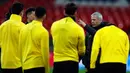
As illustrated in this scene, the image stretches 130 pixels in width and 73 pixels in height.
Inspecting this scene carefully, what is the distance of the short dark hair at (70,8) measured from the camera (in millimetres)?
10867

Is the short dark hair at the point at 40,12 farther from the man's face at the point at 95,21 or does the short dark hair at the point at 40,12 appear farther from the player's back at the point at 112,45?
the man's face at the point at 95,21

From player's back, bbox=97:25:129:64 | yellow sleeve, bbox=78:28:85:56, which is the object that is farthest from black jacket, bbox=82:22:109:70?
yellow sleeve, bbox=78:28:85:56

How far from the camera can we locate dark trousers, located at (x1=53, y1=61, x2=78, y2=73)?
427 inches

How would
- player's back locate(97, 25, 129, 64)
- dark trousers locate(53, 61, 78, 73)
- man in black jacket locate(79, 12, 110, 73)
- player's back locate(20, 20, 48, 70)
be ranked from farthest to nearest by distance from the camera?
man in black jacket locate(79, 12, 110, 73)
dark trousers locate(53, 61, 78, 73)
player's back locate(97, 25, 129, 64)
player's back locate(20, 20, 48, 70)

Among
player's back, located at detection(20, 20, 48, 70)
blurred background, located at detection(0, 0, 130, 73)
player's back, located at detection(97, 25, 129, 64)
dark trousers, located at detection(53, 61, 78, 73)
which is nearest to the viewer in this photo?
player's back, located at detection(20, 20, 48, 70)

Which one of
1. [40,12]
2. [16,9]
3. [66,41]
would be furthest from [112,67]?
[16,9]

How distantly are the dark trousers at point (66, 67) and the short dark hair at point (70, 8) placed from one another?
902 mm

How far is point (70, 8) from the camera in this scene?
10.9 m

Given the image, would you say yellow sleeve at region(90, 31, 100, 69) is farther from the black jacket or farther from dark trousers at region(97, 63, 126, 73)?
the black jacket

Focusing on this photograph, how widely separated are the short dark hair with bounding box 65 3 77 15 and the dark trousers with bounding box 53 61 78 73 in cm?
90

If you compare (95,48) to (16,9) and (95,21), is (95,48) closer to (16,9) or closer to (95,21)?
(95,21)

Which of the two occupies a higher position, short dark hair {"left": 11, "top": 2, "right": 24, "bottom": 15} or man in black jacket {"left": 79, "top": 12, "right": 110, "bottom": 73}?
short dark hair {"left": 11, "top": 2, "right": 24, "bottom": 15}

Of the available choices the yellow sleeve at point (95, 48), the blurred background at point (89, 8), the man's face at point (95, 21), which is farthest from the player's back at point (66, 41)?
the blurred background at point (89, 8)

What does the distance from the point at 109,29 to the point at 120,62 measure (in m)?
0.62
